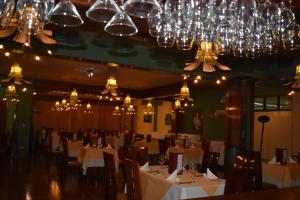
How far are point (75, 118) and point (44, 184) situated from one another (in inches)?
494

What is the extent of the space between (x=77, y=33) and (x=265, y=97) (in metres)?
8.21

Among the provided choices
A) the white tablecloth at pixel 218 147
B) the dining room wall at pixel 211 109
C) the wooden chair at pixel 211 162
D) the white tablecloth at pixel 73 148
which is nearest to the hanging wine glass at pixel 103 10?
the wooden chair at pixel 211 162

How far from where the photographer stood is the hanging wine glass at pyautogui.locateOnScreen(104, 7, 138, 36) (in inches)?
80.7

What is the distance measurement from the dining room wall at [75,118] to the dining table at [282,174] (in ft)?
46.4

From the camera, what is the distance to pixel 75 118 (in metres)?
19.1

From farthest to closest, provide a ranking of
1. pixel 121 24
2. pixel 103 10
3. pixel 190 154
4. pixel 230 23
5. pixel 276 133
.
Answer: pixel 276 133 < pixel 190 154 < pixel 230 23 < pixel 121 24 < pixel 103 10

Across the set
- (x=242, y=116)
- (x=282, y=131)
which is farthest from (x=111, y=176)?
(x=282, y=131)

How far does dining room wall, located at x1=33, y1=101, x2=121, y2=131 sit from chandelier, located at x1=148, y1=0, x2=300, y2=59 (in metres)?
15.8

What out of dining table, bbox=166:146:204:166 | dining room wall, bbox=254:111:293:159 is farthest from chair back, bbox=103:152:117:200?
dining room wall, bbox=254:111:293:159

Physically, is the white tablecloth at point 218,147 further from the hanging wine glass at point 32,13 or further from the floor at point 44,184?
the hanging wine glass at point 32,13

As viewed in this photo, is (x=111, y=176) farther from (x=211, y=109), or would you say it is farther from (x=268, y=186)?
(x=211, y=109)

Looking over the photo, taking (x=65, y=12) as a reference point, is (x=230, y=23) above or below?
above

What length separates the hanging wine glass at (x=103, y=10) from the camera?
1.87m

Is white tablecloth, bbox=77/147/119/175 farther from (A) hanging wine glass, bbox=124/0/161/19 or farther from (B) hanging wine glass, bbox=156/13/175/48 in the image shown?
(A) hanging wine glass, bbox=124/0/161/19
